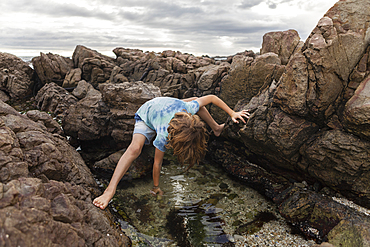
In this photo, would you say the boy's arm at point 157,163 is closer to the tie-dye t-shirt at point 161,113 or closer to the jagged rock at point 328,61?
the tie-dye t-shirt at point 161,113

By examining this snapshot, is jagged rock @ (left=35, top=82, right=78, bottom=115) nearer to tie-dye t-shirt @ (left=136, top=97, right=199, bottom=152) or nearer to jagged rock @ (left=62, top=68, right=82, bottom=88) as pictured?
jagged rock @ (left=62, top=68, right=82, bottom=88)

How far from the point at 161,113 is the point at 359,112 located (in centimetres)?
361

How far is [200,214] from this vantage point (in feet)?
17.3

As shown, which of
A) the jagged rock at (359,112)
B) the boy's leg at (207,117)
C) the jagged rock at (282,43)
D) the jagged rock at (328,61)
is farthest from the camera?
the jagged rock at (282,43)

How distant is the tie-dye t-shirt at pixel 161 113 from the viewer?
4918 millimetres

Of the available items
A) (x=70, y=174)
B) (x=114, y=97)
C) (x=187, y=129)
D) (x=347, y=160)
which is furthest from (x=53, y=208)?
(x=114, y=97)

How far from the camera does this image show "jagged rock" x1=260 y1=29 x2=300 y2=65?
8.93m

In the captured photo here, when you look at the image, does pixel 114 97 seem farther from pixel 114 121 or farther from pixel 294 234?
pixel 294 234

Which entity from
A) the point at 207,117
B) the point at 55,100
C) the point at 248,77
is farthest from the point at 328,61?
the point at 55,100

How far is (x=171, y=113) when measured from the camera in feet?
16.7

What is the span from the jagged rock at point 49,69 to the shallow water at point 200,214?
39.0ft

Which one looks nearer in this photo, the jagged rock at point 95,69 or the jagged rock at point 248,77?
the jagged rock at point 248,77

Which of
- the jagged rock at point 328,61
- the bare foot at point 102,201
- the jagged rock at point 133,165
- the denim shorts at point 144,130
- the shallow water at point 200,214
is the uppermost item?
the jagged rock at point 328,61

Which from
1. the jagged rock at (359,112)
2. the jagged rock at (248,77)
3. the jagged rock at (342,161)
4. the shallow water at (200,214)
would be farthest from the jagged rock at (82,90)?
the jagged rock at (359,112)
